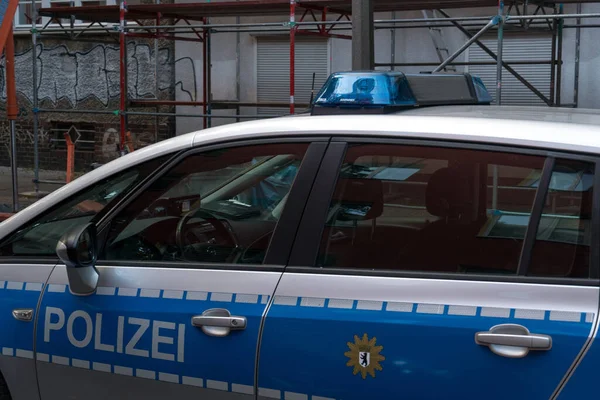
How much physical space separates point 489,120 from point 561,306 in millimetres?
645

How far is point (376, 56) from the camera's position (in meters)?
12.0

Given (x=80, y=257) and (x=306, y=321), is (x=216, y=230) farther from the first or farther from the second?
(x=306, y=321)

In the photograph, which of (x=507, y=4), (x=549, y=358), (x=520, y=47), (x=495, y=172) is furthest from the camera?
(x=520, y=47)

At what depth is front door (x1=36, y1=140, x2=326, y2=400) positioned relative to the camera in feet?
9.42

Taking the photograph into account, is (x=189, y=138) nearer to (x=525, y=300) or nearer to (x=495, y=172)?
(x=495, y=172)

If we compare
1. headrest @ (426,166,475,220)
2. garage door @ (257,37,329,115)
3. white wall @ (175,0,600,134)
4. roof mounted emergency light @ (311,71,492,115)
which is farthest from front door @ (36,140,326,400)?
garage door @ (257,37,329,115)

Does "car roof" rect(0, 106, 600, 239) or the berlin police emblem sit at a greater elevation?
"car roof" rect(0, 106, 600, 239)

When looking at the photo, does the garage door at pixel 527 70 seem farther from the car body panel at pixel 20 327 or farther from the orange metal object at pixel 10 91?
the car body panel at pixel 20 327

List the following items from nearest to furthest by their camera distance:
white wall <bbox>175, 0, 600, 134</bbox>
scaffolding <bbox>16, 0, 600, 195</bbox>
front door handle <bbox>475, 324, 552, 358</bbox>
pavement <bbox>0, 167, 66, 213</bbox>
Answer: front door handle <bbox>475, 324, 552, 358</bbox> < scaffolding <bbox>16, 0, 600, 195</bbox> < white wall <bbox>175, 0, 600, 134</bbox> < pavement <bbox>0, 167, 66, 213</bbox>

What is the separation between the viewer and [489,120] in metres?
2.75

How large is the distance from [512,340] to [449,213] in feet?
1.60

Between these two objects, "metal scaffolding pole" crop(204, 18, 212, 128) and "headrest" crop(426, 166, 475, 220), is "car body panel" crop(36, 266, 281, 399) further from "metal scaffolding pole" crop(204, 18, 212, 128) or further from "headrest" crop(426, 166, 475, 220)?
"metal scaffolding pole" crop(204, 18, 212, 128)

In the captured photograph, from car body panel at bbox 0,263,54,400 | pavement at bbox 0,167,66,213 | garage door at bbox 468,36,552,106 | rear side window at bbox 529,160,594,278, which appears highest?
garage door at bbox 468,36,552,106

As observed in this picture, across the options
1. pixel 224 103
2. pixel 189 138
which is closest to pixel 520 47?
pixel 224 103
